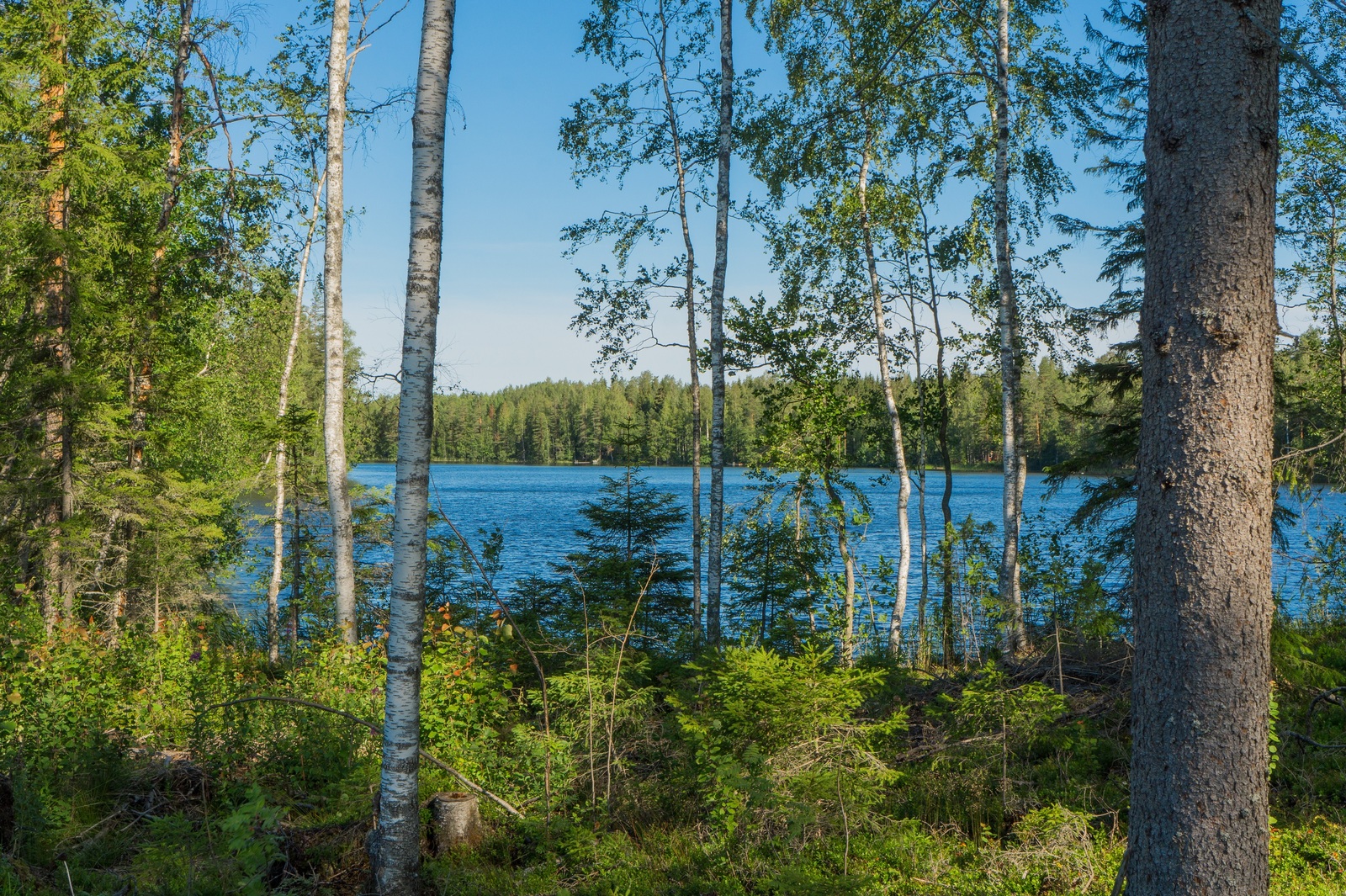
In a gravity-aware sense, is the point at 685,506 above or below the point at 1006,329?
below

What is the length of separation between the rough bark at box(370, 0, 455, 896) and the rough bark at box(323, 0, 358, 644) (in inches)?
177

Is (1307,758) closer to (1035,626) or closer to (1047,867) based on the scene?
(1047,867)

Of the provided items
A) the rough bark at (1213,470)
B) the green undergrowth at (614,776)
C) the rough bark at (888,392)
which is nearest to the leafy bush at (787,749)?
the green undergrowth at (614,776)

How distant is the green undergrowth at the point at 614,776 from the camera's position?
426cm

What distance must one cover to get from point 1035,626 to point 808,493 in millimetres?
3666

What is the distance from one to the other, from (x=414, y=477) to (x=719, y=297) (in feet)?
20.9

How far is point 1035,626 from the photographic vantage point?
10875 millimetres

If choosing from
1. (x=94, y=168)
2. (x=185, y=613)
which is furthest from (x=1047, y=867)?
(x=94, y=168)

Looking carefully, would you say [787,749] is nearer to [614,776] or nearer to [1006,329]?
[614,776]

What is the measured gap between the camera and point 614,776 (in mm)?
5660

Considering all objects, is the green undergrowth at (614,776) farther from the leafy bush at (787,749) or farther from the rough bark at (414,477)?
the rough bark at (414,477)

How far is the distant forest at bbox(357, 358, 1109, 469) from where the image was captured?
14.9 meters

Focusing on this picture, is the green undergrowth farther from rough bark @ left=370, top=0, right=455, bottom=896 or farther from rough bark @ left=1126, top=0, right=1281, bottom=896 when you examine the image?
rough bark @ left=1126, top=0, right=1281, bottom=896

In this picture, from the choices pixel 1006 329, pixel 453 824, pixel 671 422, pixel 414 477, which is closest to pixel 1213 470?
pixel 414 477
